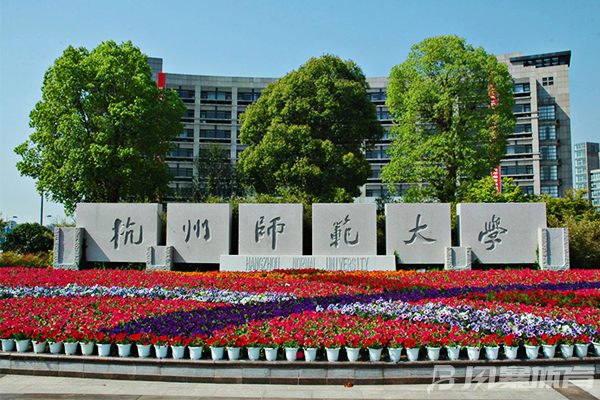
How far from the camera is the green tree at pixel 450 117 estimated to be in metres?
20.4

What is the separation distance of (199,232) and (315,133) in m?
9.38

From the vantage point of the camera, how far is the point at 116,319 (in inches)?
280

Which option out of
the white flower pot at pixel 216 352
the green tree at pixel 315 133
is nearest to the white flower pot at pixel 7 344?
the white flower pot at pixel 216 352

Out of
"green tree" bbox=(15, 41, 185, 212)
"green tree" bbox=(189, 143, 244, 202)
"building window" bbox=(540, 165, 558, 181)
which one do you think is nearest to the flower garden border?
"green tree" bbox=(15, 41, 185, 212)

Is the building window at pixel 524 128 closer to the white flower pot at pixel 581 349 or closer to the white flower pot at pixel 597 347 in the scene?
the white flower pot at pixel 597 347

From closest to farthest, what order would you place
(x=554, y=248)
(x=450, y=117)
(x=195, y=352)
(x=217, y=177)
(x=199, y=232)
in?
(x=195, y=352)
(x=554, y=248)
(x=199, y=232)
(x=450, y=117)
(x=217, y=177)

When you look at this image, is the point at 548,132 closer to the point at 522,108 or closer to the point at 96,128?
the point at 522,108

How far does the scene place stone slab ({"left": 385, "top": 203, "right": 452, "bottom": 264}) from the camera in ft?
48.8

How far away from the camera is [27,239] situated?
20.1 meters

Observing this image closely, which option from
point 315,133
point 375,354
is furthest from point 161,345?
point 315,133

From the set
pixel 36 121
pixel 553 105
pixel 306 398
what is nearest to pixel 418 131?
pixel 36 121

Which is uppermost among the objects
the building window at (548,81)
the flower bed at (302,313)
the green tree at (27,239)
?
the building window at (548,81)

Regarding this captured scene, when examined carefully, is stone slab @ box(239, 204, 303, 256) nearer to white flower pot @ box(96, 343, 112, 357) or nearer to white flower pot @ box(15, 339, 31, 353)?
white flower pot @ box(15, 339, 31, 353)

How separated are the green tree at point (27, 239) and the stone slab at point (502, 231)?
641 inches
